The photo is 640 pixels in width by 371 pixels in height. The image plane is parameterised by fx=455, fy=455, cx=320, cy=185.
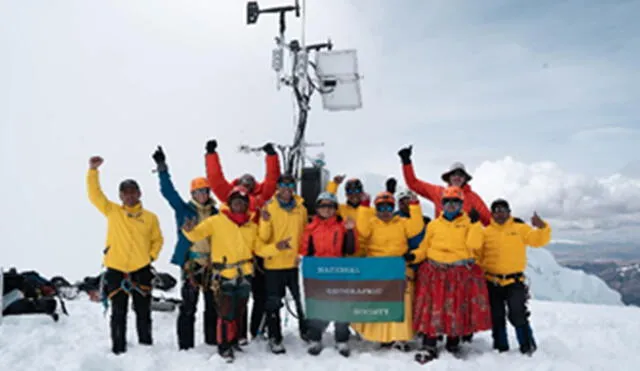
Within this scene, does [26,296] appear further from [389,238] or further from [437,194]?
[437,194]

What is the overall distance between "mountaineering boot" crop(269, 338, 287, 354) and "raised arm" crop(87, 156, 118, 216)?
2.18 m

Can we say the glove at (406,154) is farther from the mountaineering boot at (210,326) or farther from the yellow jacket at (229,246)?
the mountaineering boot at (210,326)

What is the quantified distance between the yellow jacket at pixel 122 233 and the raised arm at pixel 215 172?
3.43 ft

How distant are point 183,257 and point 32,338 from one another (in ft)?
6.84

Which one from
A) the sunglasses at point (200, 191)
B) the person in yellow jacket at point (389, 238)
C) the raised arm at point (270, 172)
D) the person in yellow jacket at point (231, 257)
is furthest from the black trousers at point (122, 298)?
the person in yellow jacket at point (389, 238)

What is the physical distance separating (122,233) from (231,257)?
1.15 meters

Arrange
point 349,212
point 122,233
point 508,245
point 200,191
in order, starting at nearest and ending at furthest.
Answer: point 122,233, point 508,245, point 200,191, point 349,212

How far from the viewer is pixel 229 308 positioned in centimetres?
452

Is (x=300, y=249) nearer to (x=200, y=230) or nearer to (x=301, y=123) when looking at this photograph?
(x=200, y=230)

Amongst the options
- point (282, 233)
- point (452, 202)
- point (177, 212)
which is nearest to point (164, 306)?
point (177, 212)

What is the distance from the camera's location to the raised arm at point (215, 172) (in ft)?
18.3

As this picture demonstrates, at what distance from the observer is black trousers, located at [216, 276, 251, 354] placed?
4504 millimetres

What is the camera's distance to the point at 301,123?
8.66 m

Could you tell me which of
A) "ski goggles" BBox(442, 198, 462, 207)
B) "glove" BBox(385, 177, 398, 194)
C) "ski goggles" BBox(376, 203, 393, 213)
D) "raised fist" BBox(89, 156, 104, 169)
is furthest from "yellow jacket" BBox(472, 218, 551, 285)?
"raised fist" BBox(89, 156, 104, 169)
